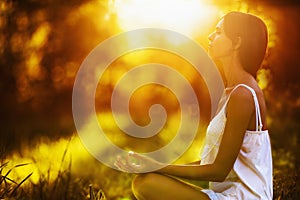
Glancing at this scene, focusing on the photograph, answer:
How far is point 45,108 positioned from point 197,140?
40.9 inches

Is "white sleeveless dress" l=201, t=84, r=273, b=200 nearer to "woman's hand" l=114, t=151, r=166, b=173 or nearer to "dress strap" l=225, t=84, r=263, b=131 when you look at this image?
"dress strap" l=225, t=84, r=263, b=131

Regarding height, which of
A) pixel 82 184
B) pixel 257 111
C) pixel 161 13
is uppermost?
pixel 161 13

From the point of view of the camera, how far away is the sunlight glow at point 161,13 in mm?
4488

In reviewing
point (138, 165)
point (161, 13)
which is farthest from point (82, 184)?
point (138, 165)

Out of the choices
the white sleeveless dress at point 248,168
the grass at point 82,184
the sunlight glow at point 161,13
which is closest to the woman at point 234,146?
the white sleeveless dress at point 248,168

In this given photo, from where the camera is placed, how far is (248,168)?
Result: 259 cm

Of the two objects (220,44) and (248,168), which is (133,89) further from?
(248,168)

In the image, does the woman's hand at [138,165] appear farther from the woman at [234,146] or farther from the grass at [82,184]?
the grass at [82,184]

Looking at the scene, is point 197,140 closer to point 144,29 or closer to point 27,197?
point 144,29

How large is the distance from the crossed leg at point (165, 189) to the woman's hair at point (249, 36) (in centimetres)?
51

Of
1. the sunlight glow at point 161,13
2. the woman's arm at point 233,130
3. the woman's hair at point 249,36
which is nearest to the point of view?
the woman's arm at point 233,130

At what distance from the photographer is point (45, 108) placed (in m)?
4.60

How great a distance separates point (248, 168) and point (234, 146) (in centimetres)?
15

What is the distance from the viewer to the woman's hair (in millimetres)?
2600
